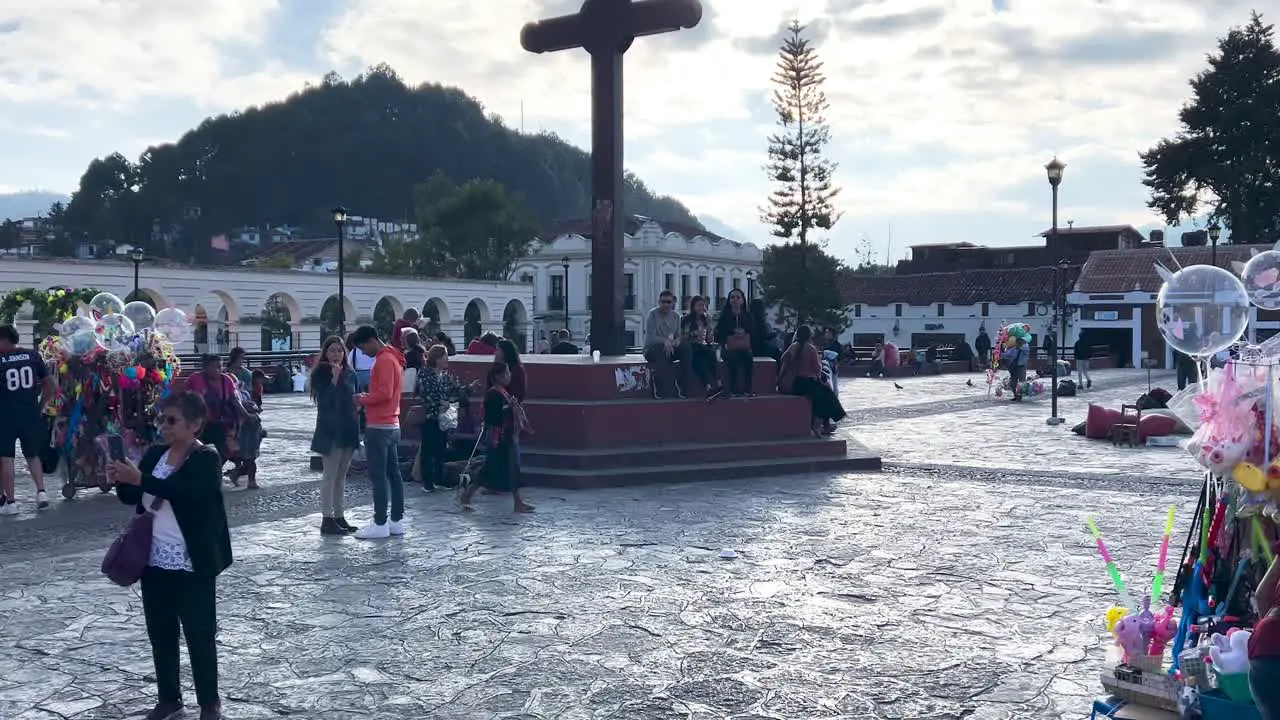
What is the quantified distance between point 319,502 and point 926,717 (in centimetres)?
676

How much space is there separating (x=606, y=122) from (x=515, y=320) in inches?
1377

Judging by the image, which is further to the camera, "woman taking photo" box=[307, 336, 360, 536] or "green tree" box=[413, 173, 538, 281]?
"green tree" box=[413, 173, 538, 281]

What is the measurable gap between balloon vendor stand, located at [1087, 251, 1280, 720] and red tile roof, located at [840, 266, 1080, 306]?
4764 centimetres

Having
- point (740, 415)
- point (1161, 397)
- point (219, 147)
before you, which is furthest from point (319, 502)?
point (219, 147)

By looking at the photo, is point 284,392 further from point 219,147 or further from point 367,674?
point 219,147

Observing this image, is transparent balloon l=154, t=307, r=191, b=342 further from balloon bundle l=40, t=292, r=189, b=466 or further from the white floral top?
the white floral top

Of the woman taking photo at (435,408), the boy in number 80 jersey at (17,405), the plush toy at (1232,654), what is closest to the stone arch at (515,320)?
the woman taking photo at (435,408)

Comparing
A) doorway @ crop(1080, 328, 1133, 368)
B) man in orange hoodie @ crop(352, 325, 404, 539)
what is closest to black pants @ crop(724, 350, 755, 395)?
man in orange hoodie @ crop(352, 325, 404, 539)

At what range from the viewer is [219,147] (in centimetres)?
9444

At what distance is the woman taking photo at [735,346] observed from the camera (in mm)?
12180

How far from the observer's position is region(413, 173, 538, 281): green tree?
194 feet

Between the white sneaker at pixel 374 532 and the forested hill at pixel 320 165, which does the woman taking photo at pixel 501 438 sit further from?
the forested hill at pixel 320 165

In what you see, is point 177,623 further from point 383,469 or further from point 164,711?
point 383,469

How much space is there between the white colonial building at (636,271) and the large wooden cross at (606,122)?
1736 inches
